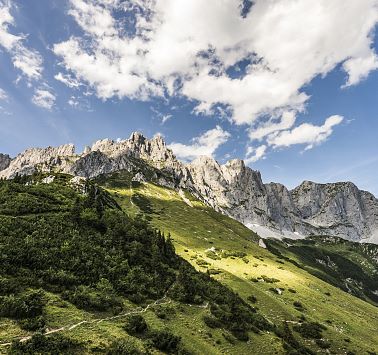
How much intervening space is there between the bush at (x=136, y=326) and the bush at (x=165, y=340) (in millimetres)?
1055

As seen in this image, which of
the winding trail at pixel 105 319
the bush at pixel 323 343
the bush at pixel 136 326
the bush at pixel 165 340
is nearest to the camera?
the winding trail at pixel 105 319

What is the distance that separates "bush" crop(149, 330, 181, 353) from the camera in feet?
113

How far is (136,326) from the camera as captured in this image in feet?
118

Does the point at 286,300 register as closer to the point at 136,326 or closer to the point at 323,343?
the point at 323,343

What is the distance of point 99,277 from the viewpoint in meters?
45.8

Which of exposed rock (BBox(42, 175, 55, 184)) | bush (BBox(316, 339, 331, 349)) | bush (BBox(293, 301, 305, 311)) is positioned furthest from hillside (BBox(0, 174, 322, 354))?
exposed rock (BBox(42, 175, 55, 184))

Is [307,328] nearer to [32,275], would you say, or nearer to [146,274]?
[146,274]

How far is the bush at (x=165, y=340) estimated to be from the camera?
113 feet

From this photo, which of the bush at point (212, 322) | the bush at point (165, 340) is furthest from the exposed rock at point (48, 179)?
the bush at point (165, 340)

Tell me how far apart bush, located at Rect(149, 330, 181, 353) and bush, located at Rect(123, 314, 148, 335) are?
1.06 m

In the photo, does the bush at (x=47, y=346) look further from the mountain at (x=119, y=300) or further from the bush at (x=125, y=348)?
the bush at (x=125, y=348)

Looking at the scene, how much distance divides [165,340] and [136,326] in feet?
10.8

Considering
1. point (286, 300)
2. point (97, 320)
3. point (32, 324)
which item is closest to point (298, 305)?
point (286, 300)

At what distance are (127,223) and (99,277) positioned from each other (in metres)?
26.2
